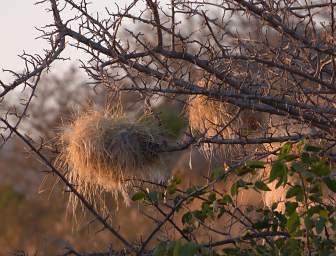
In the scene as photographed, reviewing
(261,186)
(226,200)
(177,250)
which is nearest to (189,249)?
(177,250)

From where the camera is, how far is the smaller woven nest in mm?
4551

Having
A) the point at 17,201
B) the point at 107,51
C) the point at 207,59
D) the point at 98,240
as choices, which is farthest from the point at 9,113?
the point at 17,201

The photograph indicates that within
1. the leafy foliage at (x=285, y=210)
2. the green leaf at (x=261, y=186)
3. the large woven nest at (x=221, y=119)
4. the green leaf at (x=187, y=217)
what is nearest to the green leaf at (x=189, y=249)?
the leafy foliage at (x=285, y=210)

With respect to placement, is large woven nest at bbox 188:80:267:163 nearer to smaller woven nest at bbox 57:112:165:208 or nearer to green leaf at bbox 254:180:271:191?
smaller woven nest at bbox 57:112:165:208

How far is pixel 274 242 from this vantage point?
3238 mm

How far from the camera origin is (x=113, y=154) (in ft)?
14.9

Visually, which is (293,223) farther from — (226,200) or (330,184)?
(226,200)

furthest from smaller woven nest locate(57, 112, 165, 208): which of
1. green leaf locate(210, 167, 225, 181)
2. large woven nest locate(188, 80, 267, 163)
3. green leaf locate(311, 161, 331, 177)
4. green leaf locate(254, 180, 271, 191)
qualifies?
green leaf locate(311, 161, 331, 177)

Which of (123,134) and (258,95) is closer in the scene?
(258,95)

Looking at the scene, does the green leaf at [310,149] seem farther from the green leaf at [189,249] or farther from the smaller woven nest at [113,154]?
the smaller woven nest at [113,154]

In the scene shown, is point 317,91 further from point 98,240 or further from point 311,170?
point 98,240

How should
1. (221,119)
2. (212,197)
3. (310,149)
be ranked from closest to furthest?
(310,149) → (212,197) → (221,119)

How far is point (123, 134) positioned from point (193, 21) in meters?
0.73

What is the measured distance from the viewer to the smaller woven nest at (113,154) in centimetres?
455
